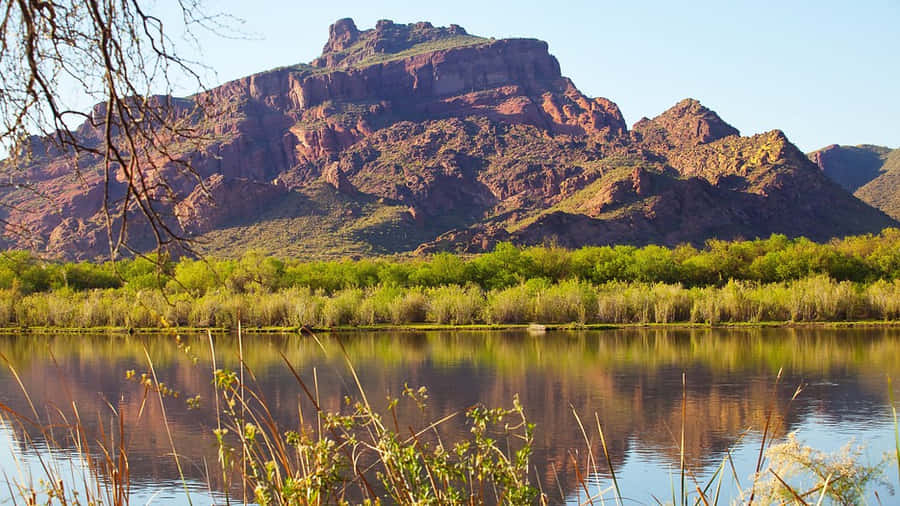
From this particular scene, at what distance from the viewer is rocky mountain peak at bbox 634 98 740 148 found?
106 metres

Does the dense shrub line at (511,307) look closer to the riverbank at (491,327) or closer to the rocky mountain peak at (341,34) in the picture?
the riverbank at (491,327)

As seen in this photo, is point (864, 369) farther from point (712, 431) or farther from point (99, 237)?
point (99, 237)

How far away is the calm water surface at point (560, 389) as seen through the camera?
39.8 ft

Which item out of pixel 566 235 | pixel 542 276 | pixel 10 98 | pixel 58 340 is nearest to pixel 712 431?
pixel 10 98

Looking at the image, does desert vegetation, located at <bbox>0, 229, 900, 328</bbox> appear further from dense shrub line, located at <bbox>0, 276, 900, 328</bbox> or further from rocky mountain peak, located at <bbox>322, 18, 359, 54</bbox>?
rocky mountain peak, located at <bbox>322, 18, 359, 54</bbox>

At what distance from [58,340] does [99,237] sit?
148 ft

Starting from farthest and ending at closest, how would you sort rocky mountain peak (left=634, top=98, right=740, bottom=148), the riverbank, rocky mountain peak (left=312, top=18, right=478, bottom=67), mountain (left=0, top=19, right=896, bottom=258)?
rocky mountain peak (left=312, top=18, right=478, bottom=67) → rocky mountain peak (left=634, top=98, right=740, bottom=148) → mountain (left=0, top=19, right=896, bottom=258) → the riverbank

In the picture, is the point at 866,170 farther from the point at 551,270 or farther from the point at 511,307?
the point at 511,307

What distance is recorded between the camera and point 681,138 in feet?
355

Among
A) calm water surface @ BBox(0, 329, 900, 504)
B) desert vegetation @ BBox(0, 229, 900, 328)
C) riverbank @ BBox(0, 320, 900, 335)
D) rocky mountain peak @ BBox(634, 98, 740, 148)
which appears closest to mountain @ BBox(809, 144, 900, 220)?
rocky mountain peak @ BBox(634, 98, 740, 148)

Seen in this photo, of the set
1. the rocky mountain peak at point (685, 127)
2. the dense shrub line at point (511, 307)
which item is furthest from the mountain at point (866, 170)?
the dense shrub line at point (511, 307)

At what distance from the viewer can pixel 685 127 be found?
109250 mm

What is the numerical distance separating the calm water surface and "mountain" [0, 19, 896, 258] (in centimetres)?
2539

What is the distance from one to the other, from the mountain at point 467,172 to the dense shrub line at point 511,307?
29.6ft
